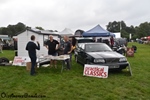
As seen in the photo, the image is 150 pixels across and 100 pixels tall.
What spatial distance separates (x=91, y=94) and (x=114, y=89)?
915mm

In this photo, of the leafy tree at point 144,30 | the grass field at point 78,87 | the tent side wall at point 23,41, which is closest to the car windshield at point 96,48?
the grass field at point 78,87

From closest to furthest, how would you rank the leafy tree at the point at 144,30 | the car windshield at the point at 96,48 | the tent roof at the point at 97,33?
the car windshield at the point at 96,48 < the tent roof at the point at 97,33 < the leafy tree at the point at 144,30

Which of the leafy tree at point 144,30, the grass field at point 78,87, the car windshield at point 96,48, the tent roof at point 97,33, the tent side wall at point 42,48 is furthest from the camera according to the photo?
the leafy tree at point 144,30

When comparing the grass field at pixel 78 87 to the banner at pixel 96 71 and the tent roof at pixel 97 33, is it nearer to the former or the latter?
the banner at pixel 96 71

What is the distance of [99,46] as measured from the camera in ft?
32.2

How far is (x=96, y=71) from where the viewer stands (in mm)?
7512

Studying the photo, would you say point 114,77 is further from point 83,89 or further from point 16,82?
point 16,82

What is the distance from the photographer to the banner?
7.38 metres

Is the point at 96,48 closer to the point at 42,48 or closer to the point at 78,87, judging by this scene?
the point at 78,87

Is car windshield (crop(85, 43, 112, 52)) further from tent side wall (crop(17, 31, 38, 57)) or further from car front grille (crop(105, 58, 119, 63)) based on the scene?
tent side wall (crop(17, 31, 38, 57))

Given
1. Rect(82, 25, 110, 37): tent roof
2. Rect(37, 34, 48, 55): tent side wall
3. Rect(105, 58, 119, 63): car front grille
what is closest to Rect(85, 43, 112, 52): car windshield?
Rect(105, 58, 119, 63): car front grille

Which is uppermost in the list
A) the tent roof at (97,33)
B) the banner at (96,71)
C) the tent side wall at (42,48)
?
the tent roof at (97,33)

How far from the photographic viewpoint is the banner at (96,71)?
7379 millimetres

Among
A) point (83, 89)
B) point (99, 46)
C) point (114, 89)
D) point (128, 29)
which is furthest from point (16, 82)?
point (128, 29)
